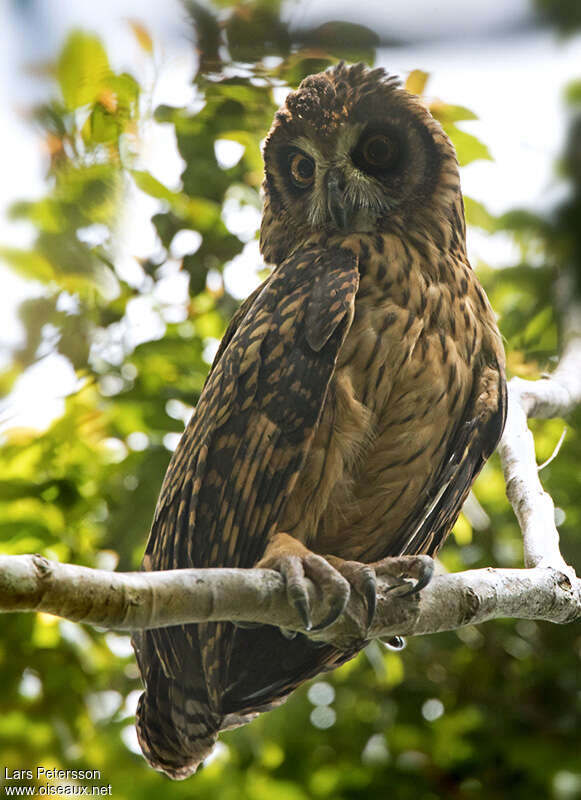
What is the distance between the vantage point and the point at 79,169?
1.76 meters

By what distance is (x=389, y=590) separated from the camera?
2285 millimetres

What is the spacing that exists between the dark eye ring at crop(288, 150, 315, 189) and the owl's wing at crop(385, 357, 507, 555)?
824 millimetres

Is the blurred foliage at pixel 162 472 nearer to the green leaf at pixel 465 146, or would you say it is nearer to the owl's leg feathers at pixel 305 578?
the green leaf at pixel 465 146

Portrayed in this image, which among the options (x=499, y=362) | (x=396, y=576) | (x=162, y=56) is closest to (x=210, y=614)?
(x=396, y=576)

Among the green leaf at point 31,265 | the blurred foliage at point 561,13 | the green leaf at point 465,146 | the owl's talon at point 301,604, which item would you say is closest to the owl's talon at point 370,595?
the owl's talon at point 301,604

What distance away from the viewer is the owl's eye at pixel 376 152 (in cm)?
277

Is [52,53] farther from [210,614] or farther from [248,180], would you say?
[248,180]

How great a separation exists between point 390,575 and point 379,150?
4.41 ft

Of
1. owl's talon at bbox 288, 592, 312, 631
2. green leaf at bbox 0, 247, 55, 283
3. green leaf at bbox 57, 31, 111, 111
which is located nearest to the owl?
owl's talon at bbox 288, 592, 312, 631

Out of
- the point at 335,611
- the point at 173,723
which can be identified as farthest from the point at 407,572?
the point at 173,723

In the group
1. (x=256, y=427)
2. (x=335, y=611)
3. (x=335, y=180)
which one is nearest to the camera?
(x=335, y=611)

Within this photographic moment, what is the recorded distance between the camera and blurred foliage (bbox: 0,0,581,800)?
1767mm

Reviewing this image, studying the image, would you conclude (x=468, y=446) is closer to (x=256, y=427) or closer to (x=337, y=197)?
(x=256, y=427)

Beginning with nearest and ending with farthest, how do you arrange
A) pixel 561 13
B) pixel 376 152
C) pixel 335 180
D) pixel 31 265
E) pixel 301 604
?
1. pixel 561 13
2. pixel 31 265
3. pixel 301 604
4. pixel 335 180
5. pixel 376 152
